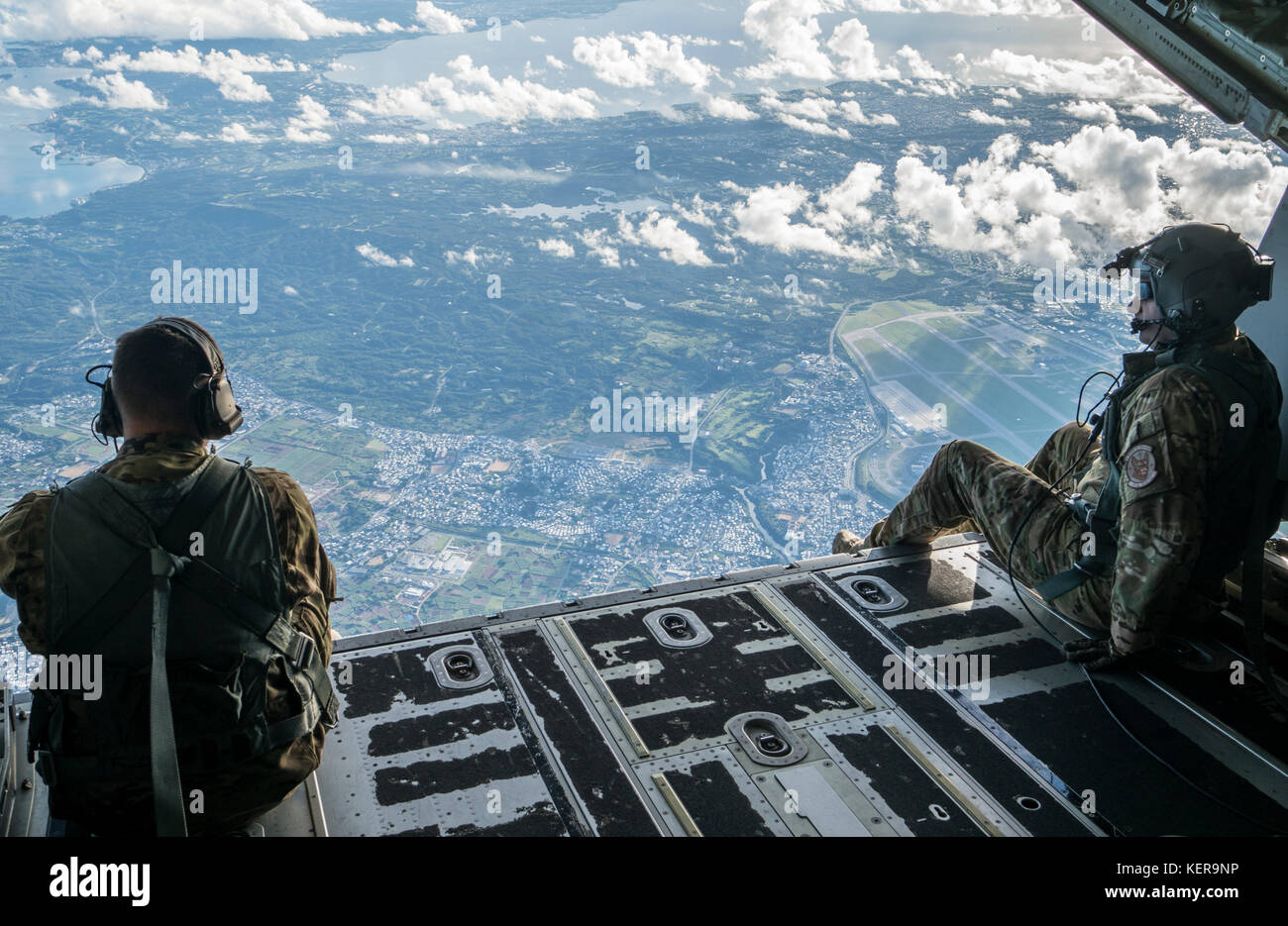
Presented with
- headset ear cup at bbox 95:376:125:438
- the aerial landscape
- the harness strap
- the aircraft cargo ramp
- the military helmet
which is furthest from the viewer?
the aerial landscape

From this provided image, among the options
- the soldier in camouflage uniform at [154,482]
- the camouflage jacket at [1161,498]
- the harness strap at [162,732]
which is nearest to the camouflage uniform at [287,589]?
the soldier in camouflage uniform at [154,482]

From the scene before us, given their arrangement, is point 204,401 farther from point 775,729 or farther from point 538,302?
point 538,302

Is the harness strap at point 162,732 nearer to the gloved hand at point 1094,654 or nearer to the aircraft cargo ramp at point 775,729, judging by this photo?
the aircraft cargo ramp at point 775,729

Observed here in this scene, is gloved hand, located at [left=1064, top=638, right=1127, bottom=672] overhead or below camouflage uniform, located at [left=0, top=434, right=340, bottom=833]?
below

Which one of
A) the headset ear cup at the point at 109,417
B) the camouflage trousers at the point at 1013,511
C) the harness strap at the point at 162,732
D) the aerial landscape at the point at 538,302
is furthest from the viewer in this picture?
the aerial landscape at the point at 538,302

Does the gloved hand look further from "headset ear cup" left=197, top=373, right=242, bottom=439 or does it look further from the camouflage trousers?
"headset ear cup" left=197, top=373, right=242, bottom=439

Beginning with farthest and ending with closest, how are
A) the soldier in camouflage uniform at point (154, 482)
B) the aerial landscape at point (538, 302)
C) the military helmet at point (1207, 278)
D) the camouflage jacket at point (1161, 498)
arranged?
the aerial landscape at point (538, 302) < the military helmet at point (1207, 278) < the camouflage jacket at point (1161, 498) < the soldier in camouflage uniform at point (154, 482)

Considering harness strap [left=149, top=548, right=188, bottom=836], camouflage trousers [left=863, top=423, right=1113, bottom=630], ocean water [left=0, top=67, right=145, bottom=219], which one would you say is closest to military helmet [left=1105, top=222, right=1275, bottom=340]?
camouflage trousers [left=863, top=423, right=1113, bottom=630]
